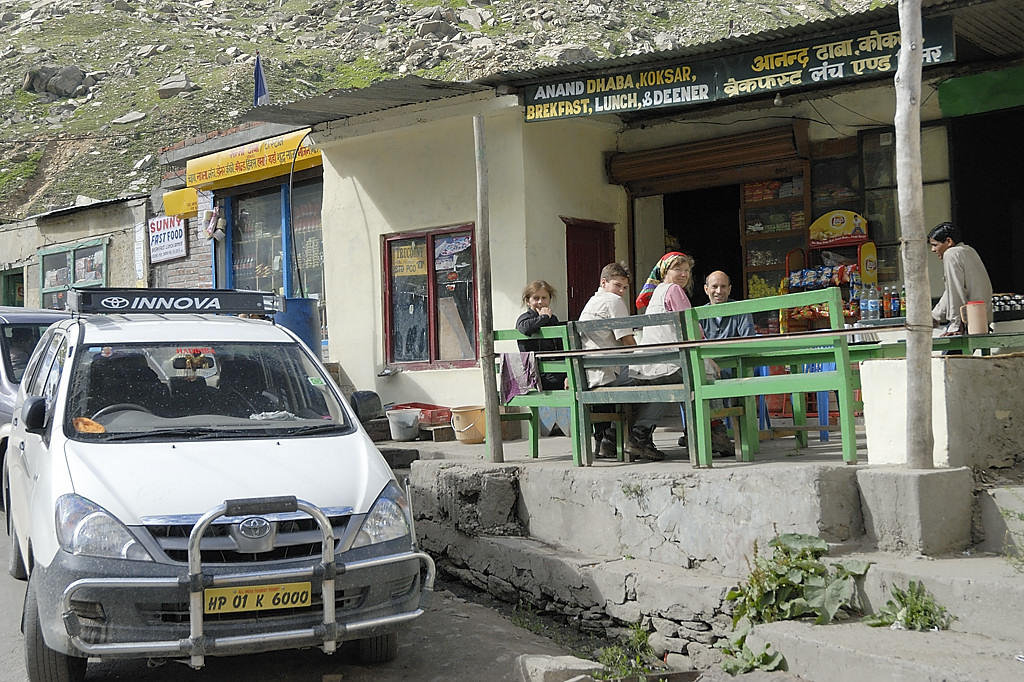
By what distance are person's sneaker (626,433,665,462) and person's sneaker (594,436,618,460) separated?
16.6 inches

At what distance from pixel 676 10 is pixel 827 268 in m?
45.2

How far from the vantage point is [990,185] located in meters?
9.02

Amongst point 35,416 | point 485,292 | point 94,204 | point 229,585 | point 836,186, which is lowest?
point 229,585

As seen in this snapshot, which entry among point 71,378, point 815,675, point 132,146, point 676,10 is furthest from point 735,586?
point 676,10

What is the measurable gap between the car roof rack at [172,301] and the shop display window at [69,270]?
36.7 ft

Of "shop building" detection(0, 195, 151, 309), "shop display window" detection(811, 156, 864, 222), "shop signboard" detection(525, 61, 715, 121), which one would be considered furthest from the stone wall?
"shop building" detection(0, 195, 151, 309)

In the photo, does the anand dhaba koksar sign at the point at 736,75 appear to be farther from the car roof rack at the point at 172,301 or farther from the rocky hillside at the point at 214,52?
the rocky hillside at the point at 214,52

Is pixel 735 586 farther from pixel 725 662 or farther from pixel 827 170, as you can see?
pixel 827 170

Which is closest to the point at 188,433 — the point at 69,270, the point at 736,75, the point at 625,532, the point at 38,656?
the point at 38,656

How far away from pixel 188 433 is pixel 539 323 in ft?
10.8

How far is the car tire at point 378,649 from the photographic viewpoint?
486cm

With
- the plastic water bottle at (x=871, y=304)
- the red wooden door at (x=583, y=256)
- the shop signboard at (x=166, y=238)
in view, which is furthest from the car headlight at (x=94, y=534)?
the shop signboard at (x=166, y=238)

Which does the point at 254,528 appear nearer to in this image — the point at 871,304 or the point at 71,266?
the point at 871,304

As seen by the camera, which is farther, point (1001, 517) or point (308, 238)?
point (308, 238)
